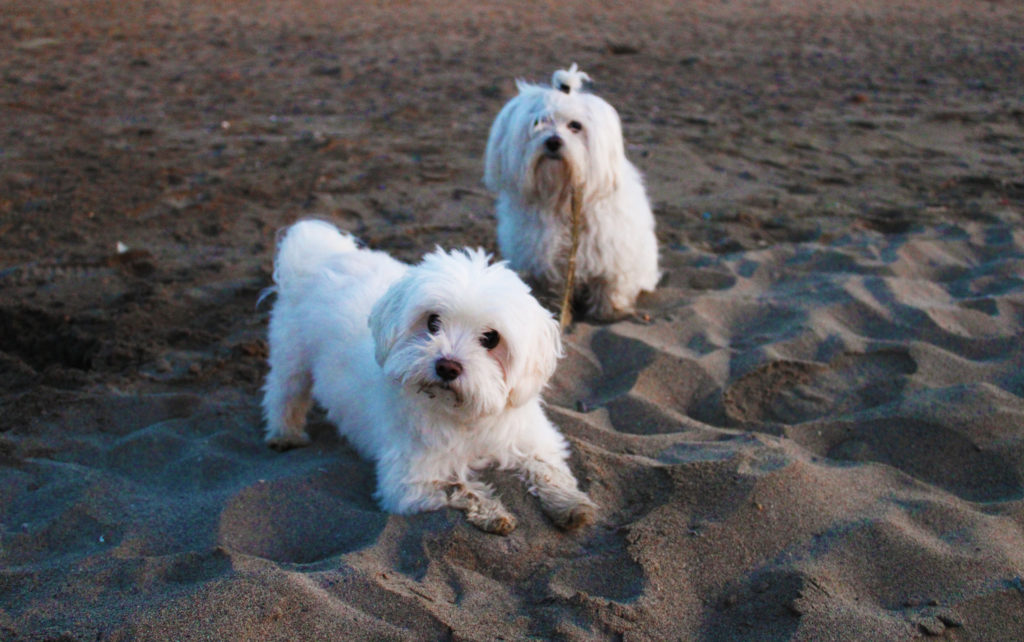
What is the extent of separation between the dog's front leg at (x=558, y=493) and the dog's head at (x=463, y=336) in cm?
34

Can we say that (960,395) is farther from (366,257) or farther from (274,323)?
(274,323)

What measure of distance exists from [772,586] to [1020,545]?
2.84 feet

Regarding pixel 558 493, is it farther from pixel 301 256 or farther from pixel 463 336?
pixel 301 256

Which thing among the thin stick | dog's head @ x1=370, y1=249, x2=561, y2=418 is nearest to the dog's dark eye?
dog's head @ x1=370, y1=249, x2=561, y2=418

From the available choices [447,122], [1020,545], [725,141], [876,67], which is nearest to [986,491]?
[1020,545]

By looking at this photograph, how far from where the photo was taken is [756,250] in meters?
5.57

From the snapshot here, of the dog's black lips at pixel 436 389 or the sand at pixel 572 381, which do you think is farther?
the dog's black lips at pixel 436 389

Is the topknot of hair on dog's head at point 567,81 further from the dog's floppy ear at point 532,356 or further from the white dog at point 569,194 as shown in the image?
the dog's floppy ear at point 532,356

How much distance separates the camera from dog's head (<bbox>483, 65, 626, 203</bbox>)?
4.66 m

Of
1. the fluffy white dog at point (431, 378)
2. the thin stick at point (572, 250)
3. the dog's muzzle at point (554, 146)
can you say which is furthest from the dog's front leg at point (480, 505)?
the dog's muzzle at point (554, 146)

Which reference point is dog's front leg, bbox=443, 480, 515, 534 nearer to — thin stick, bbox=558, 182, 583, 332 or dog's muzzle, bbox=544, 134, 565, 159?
thin stick, bbox=558, 182, 583, 332

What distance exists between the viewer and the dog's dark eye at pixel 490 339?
2.83 metres

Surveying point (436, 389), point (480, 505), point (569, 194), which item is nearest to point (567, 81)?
point (569, 194)

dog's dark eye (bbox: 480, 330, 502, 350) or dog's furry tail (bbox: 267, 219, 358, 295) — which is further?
dog's furry tail (bbox: 267, 219, 358, 295)
